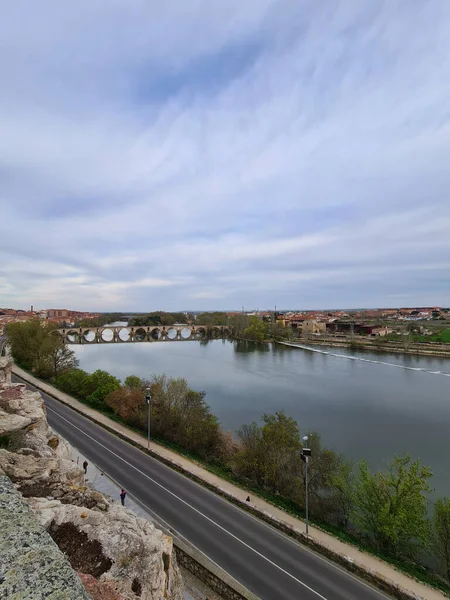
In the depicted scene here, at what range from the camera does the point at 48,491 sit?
3834 mm

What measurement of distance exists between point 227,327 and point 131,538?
70994 millimetres

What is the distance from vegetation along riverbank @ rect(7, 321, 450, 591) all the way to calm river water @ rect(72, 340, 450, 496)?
229cm

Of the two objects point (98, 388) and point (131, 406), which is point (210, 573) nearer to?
point (131, 406)

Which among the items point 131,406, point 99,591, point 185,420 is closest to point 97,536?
point 99,591

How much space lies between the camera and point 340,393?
75.3 feet

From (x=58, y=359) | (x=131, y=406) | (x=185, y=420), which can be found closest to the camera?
(x=185, y=420)

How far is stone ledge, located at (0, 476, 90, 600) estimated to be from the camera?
1.08 metres

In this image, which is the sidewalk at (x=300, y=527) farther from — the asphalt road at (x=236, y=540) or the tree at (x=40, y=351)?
the tree at (x=40, y=351)

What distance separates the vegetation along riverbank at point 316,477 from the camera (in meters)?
7.41

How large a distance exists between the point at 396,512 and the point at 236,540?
3.71 meters

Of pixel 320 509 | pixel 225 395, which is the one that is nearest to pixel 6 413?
pixel 320 509

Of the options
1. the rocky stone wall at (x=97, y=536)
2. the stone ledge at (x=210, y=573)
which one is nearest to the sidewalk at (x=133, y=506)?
the stone ledge at (x=210, y=573)

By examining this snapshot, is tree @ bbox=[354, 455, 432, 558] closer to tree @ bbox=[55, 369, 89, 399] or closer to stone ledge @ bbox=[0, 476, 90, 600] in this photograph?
stone ledge @ bbox=[0, 476, 90, 600]

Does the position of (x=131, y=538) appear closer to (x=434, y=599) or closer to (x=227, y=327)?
(x=434, y=599)
